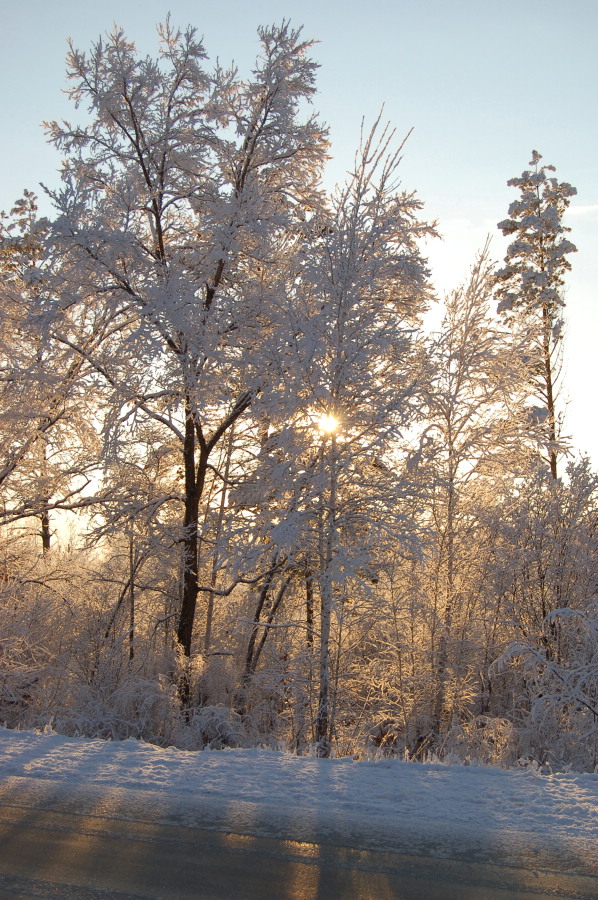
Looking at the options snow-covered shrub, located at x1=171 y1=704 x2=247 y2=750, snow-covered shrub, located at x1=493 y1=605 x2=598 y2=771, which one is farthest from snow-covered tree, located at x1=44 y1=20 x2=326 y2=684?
snow-covered shrub, located at x1=493 y1=605 x2=598 y2=771

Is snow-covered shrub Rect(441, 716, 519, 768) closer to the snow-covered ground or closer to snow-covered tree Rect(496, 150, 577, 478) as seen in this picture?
the snow-covered ground

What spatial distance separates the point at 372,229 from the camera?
35.1 feet

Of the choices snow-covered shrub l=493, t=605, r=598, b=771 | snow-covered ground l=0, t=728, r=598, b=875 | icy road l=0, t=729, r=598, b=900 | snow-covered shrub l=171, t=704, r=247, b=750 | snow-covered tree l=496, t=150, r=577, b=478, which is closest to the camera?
icy road l=0, t=729, r=598, b=900

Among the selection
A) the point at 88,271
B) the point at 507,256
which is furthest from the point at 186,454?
the point at 507,256

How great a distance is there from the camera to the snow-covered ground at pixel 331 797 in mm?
4250

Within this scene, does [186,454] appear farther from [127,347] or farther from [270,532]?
[270,532]

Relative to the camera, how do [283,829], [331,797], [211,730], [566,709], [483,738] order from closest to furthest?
[283,829] < [331,797] < [566,709] < [211,730] < [483,738]

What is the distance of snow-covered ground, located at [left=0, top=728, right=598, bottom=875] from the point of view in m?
4.25

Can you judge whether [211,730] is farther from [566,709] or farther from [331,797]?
[331,797]

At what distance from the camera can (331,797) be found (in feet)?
16.2

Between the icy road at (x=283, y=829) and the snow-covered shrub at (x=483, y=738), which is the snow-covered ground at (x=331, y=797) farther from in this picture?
the snow-covered shrub at (x=483, y=738)

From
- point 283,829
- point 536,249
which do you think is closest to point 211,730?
→ point 283,829

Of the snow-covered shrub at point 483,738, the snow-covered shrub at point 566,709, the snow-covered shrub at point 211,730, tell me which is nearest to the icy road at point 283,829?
the snow-covered shrub at point 566,709

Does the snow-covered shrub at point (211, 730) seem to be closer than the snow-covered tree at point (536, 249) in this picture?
Yes
